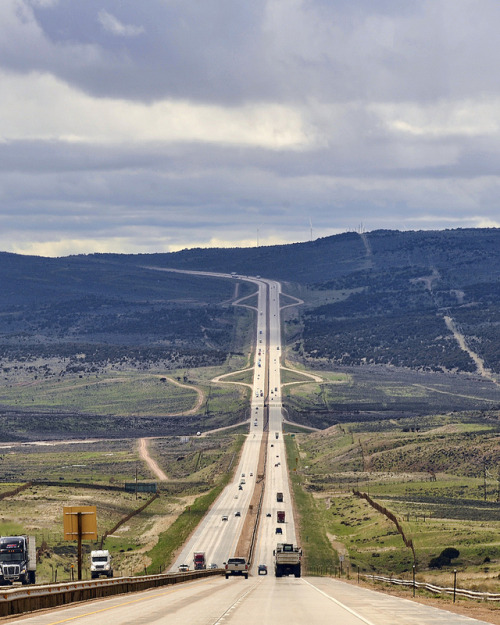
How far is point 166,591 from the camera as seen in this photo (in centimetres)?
5234

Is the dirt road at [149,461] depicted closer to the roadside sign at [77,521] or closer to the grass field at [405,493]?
the grass field at [405,493]

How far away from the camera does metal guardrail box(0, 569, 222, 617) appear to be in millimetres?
33031

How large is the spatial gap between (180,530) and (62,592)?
6772cm

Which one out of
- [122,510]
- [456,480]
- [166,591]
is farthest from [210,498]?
[166,591]

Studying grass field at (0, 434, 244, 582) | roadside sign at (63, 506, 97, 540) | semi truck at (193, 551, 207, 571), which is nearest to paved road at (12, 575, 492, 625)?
roadside sign at (63, 506, 97, 540)

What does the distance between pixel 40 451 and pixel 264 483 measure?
5984 centimetres

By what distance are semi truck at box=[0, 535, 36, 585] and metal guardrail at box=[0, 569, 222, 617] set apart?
43.2 ft

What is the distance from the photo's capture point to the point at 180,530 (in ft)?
348

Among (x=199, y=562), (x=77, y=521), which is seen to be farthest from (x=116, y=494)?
(x=77, y=521)

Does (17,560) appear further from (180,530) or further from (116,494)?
(116,494)

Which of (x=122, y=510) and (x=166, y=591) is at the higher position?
(x=166, y=591)

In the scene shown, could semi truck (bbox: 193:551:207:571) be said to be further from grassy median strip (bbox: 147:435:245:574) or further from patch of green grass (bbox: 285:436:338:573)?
patch of green grass (bbox: 285:436:338:573)

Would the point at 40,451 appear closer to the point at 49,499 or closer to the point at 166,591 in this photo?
the point at 49,499

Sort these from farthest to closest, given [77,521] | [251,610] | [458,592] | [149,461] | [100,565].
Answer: [149,461] → [100,565] → [458,592] → [77,521] → [251,610]
